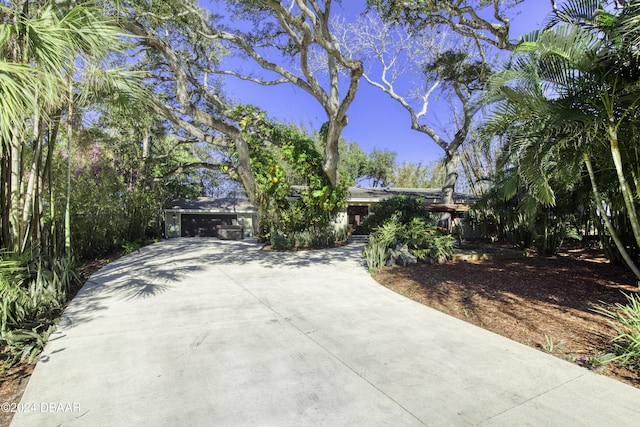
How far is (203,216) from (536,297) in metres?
A: 22.7

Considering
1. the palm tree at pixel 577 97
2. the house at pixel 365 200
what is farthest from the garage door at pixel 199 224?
the palm tree at pixel 577 97

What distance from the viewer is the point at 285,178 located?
39.2 ft

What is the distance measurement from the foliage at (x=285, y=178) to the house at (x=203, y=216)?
37.7ft

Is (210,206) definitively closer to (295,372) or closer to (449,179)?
(449,179)

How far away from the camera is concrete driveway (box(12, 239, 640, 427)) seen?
233cm

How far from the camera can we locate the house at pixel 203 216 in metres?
23.3

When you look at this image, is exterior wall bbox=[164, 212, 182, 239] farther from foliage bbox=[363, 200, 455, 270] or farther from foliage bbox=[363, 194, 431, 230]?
foliage bbox=[363, 200, 455, 270]

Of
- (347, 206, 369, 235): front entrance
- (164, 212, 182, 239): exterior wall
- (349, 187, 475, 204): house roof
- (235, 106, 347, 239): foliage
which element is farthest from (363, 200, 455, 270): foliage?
(164, 212, 182, 239): exterior wall

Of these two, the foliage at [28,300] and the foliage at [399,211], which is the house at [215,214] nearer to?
the foliage at [399,211]

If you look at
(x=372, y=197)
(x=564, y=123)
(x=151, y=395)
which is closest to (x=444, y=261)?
(x=564, y=123)

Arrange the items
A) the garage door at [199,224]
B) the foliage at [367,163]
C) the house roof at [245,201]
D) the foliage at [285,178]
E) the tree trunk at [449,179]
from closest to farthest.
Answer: the foliage at [285,178] < the tree trunk at [449,179] < the house roof at [245,201] < the garage door at [199,224] < the foliage at [367,163]

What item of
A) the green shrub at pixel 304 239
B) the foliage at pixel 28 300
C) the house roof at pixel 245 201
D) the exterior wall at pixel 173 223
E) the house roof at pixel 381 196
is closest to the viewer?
the foliage at pixel 28 300

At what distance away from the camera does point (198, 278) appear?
22.7ft

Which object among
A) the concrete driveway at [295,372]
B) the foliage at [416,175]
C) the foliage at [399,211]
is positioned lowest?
the concrete driveway at [295,372]
